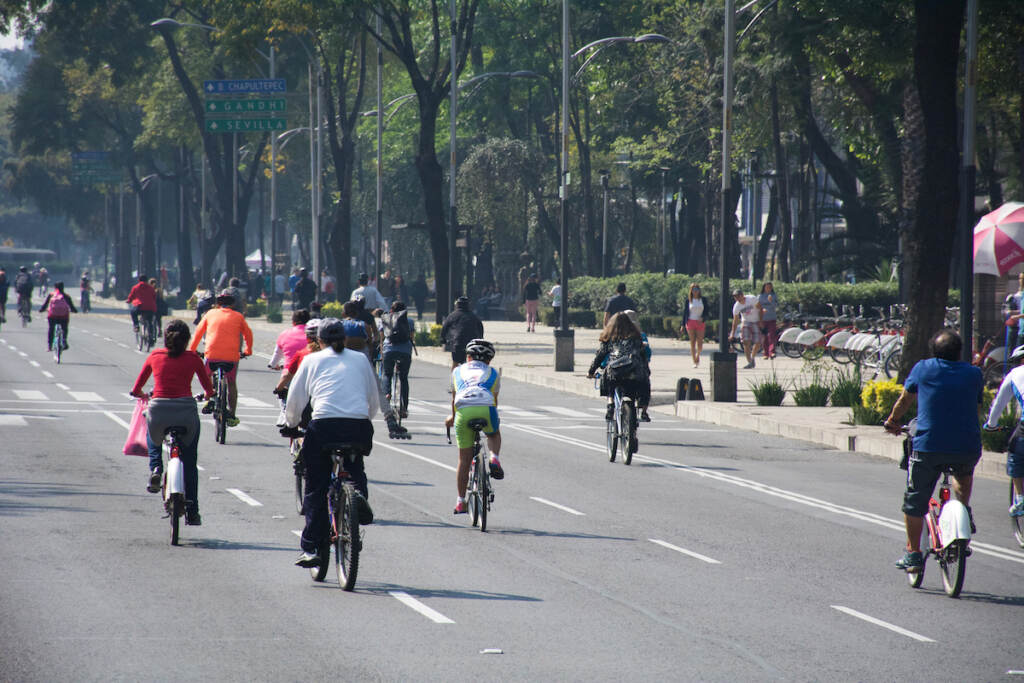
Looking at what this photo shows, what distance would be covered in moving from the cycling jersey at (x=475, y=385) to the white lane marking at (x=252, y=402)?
12108 millimetres

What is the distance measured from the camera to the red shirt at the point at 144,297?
36562 mm

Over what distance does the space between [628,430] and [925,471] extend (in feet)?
24.5

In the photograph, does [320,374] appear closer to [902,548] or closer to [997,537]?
[902,548]

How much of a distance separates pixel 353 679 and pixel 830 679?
2400mm

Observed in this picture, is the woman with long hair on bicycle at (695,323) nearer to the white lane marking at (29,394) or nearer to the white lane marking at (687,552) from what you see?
the white lane marking at (29,394)

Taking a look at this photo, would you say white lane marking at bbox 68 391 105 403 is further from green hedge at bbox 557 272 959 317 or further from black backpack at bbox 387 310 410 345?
green hedge at bbox 557 272 959 317

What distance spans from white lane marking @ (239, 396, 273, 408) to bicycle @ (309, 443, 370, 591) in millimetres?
14629

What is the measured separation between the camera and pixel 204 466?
53.5 ft

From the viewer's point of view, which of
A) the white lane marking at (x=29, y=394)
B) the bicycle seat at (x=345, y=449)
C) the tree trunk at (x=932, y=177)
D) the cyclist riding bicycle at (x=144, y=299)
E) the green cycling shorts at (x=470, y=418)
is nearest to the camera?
the bicycle seat at (x=345, y=449)

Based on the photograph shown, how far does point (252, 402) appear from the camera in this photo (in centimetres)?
2497

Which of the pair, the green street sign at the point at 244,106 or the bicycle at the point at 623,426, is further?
the green street sign at the point at 244,106

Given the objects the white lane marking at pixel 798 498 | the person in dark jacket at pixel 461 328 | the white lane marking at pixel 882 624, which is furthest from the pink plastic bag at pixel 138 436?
the person in dark jacket at pixel 461 328

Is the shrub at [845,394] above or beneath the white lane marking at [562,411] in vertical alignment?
above

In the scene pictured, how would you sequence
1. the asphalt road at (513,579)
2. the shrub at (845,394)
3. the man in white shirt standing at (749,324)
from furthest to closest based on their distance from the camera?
1. the man in white shirt standing at (749,324)
2. the shrub at (845,394)
3. the asphalt road at (513,579)
